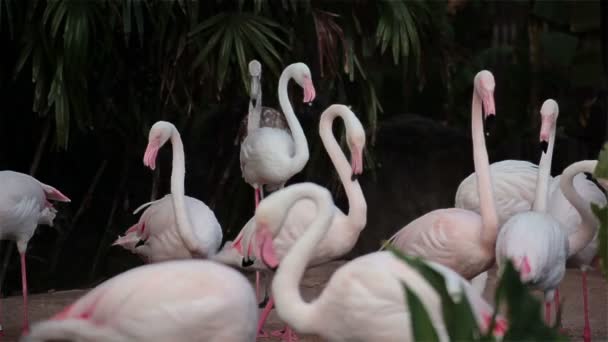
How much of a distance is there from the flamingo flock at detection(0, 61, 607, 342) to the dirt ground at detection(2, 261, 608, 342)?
11.3 inches

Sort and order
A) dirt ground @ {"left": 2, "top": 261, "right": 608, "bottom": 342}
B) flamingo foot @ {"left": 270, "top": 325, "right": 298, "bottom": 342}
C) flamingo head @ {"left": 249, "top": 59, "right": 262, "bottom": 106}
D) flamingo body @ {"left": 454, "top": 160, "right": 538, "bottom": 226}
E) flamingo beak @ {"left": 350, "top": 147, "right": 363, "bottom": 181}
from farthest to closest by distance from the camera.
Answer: flamingo head @ {"left": 249, "top": 59, "right": 262, "bottom": 106} < flamingo body @ {"left": 454, "top": 160, "right": 538, "bottom": 226} < dirt ground @ {"left": 2, "top": 261, "right": 608, "bottom": 342} < flamingo foot @ {"left": 270, "top": 325, "right": 298, "bottom": 342} < flamingo beak @ {"left": 350, "top": 147, "right": 363, "bottom": 181}

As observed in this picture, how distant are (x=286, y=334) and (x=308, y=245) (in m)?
1.66

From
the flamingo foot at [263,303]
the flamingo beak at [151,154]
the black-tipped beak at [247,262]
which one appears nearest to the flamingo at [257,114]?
the flamingo foot at [263,303]

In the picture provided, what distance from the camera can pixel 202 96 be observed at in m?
7.32

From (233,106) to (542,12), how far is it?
9.94 ft

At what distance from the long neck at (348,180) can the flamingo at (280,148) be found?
32.0 inches

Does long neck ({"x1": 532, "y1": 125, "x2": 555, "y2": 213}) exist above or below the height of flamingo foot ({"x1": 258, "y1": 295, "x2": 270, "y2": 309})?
above

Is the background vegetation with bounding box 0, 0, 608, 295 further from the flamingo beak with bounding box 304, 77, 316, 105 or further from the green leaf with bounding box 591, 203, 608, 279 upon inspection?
the green leaf with bounding box 591, 203, 608, 279

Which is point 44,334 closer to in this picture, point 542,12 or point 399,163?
point 399,163

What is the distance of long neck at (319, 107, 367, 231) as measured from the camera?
485cm

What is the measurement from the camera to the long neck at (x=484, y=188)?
483cm

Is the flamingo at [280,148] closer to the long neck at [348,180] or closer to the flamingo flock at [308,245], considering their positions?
the flamingo flock at [308,245]

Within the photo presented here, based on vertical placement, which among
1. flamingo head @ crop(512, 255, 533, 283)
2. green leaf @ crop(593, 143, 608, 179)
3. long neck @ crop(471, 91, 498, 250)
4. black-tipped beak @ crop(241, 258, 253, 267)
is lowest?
black-tipped beak @ crop(241, 258, 253, 267)

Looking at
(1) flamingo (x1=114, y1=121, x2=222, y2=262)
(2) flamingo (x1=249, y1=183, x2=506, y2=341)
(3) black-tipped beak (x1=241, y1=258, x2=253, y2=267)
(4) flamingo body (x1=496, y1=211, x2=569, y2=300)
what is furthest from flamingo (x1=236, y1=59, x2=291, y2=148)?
(2) flamingo (x1=249, y1=183, x2=506, y2=341)
